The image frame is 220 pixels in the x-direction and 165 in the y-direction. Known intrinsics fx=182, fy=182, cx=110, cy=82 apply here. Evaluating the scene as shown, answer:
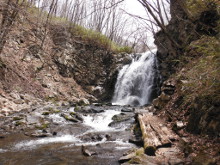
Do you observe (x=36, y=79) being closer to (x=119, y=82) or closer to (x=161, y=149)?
(x=119, y=82)

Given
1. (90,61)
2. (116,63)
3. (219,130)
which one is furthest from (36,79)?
(219,130)

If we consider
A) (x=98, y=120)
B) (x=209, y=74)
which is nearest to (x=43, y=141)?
(x=98, y=120)

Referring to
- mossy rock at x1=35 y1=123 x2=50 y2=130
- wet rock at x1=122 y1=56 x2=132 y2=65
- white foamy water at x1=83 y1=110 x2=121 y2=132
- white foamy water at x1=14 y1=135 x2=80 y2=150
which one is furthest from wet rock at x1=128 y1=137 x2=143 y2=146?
wet rock at x1=122 y1=56 x2=132 y2=65

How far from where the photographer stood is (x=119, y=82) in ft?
63.3

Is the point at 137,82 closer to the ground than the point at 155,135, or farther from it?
farther from it

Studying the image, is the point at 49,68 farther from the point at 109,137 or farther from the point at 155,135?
the point at 155,135

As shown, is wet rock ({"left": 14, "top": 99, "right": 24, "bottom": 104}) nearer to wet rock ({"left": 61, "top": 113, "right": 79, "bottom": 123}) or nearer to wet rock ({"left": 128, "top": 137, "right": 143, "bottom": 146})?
wet rock ({"left": 61, "top": 113, "right": 79, "bottom": 123})

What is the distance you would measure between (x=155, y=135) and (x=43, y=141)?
374cm

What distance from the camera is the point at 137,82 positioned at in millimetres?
17828

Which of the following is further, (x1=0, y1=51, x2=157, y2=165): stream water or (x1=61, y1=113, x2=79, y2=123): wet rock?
(x1=61, y1=113, x2=79, y2=123): wet rock

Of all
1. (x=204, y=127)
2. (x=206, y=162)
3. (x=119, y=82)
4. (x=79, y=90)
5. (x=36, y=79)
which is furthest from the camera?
(x=119, y=82)

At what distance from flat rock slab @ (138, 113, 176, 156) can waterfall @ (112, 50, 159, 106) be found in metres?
10.2

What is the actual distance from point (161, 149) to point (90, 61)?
680 inches

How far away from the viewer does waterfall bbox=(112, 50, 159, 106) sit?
54.4ft
